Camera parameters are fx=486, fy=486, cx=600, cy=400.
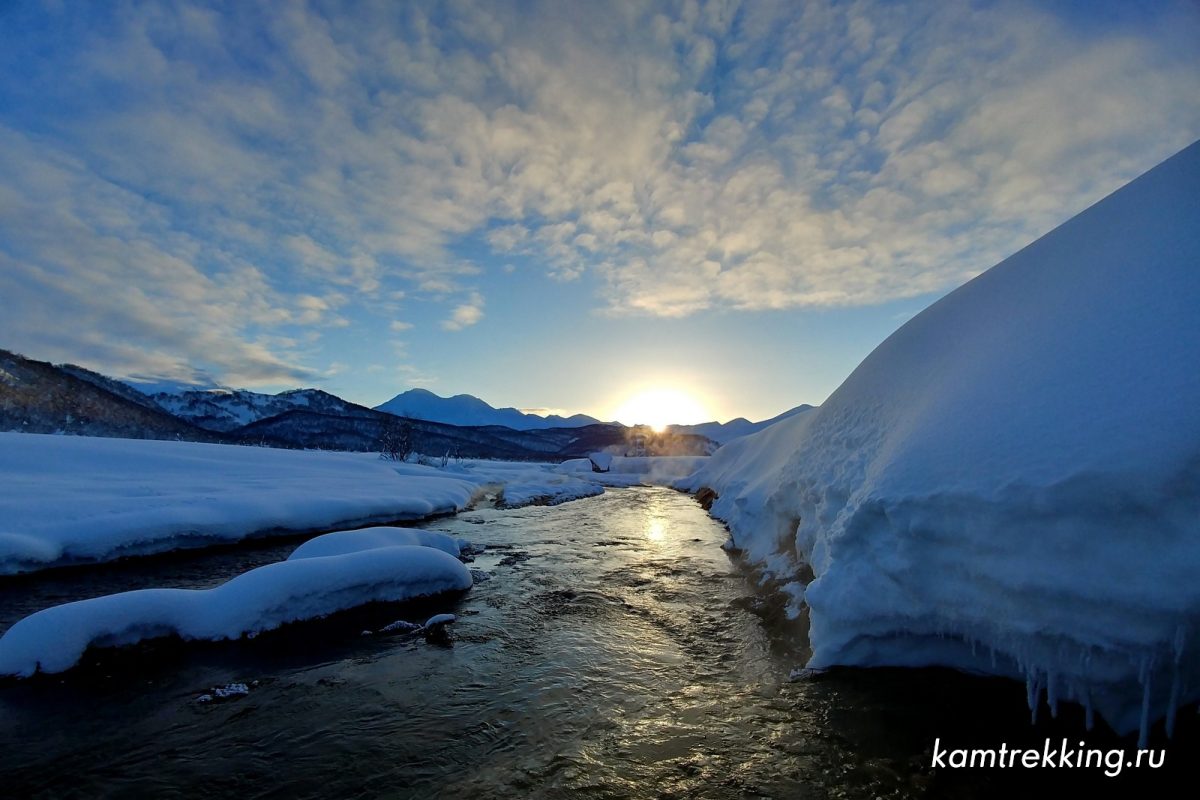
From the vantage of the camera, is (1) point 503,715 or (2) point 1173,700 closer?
(2) point 1173,700

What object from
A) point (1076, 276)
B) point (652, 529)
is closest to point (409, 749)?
point (1076, 276)

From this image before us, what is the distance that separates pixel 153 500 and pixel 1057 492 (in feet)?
75.6

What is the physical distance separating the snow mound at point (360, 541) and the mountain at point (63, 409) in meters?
81.2

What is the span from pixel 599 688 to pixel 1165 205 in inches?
437

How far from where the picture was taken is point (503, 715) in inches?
252

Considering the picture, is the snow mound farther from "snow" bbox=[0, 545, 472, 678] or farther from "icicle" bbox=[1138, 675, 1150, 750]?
"icicle" bbox=[1138, 675, 1150, 750]

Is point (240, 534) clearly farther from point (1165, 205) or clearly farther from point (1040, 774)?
point (1165, 205)

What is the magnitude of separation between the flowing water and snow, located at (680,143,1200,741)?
1094mm

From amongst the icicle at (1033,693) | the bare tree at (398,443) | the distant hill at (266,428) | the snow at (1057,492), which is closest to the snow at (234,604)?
the snow at (1057,492)

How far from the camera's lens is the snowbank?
42.7ft

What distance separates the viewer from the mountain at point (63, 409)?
63844 millimetres

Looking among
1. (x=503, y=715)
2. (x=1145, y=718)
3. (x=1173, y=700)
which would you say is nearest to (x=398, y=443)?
(x=503, y=715)

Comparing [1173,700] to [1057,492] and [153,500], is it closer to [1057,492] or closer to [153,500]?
[1057,492]

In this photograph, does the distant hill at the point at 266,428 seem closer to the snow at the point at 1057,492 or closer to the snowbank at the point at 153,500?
the snowbank at the point at 153,500
